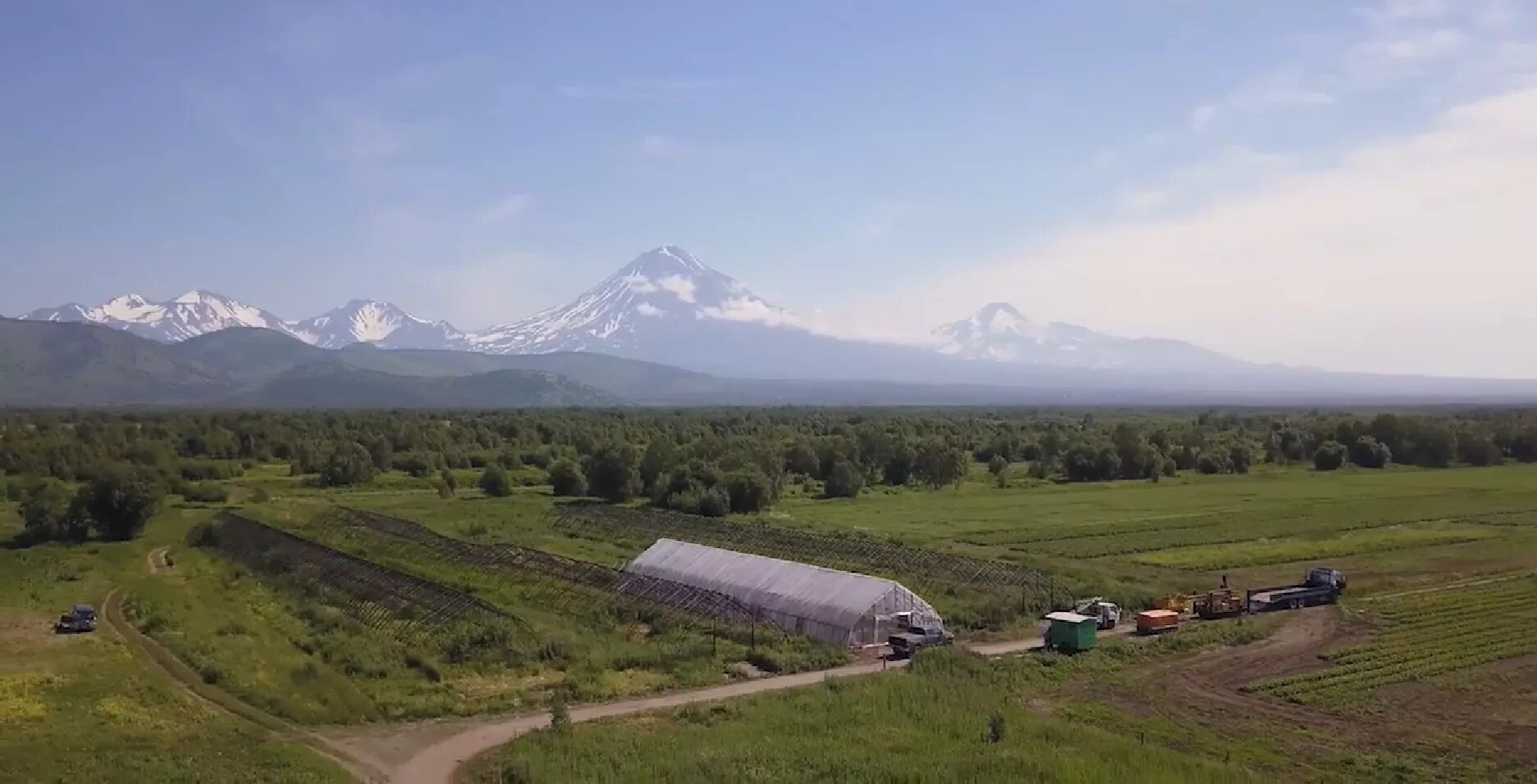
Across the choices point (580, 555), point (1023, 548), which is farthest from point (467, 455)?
point (1023, 548)

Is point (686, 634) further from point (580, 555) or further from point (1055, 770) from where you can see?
point (580, 555)

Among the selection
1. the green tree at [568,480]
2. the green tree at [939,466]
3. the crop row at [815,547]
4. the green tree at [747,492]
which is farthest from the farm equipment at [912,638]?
the green tree at [939,466]

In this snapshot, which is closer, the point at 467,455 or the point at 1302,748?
the point at 1302,748

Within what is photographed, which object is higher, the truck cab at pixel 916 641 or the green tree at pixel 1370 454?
the green tree at pixel 1370 454

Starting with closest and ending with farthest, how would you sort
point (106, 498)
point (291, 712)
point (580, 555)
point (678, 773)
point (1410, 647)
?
point (678, 773) < point (291, 712) < point (1410, 647) < point (580, 555) < point (106, 498)

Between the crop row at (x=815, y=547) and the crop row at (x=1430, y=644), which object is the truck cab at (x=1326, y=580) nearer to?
the crop row at (x=1430, y=644)

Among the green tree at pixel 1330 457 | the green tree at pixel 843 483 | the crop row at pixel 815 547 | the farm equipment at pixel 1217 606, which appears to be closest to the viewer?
the farm equipment at pixel 1217 606
